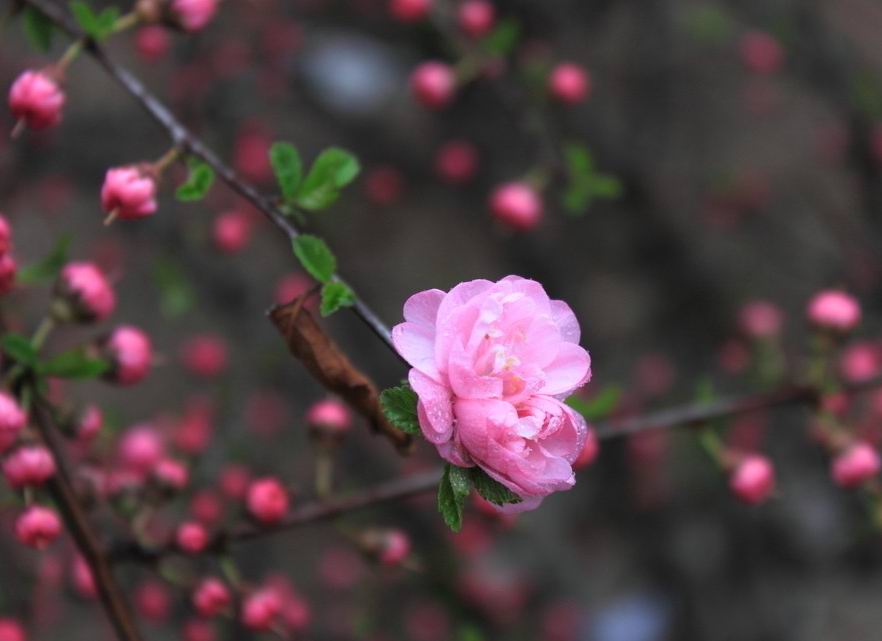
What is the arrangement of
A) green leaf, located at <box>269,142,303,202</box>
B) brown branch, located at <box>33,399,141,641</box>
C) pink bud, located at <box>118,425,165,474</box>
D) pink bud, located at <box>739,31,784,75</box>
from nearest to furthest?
green leaf, located at <box>269,142,303,202</box>, brown branch, located at <box>33,399,141,641</box>, pink bud, located at <box>118,425,165,474</box>, pink bud, located at <box>739,31,784,75</box>

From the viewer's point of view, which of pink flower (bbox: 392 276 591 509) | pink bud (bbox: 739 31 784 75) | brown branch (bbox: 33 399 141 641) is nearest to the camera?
pink flower (bbox: 392 276 591 509)

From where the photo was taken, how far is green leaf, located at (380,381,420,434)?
0.57 metres

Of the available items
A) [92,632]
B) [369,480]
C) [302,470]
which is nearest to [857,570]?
[369,480]

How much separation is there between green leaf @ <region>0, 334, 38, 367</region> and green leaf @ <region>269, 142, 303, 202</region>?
233 mm

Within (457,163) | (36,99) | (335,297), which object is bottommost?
(457,163)

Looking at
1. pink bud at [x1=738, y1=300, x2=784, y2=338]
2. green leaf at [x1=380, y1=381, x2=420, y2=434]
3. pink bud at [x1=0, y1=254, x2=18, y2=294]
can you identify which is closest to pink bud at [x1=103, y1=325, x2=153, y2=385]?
pink bud at [x1=0, y1=254, x2=18, y2=294]

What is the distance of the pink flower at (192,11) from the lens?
84 centimetres

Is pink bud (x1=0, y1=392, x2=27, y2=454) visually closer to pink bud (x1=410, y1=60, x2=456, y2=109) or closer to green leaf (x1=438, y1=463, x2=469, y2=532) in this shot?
green leaf (x1=438, y1=463, x2=469, y2=532)

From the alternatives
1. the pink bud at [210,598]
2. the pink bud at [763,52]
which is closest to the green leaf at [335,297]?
the pink bud at [210,598]

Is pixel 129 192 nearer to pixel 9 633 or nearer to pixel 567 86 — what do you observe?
pixel 9 633

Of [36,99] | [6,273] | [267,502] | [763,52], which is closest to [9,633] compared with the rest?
[267,502]

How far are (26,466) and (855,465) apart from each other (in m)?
0.81

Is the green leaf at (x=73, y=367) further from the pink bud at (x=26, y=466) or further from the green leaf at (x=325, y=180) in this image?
the green leaf at (x=325, y=180)

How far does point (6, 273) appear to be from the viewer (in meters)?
0.74
